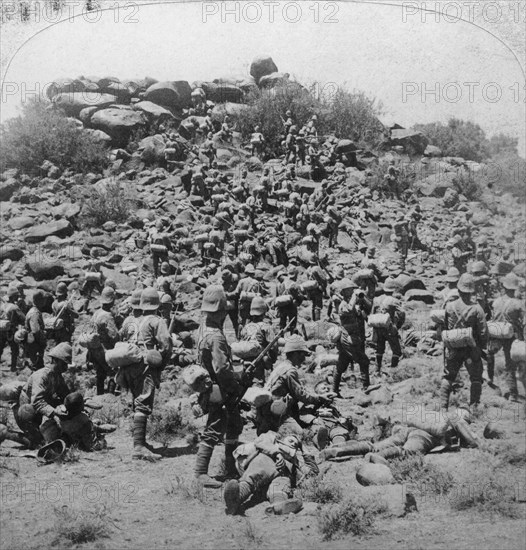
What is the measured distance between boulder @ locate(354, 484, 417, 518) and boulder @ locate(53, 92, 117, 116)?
18.8 meters

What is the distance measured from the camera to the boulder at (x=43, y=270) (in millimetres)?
16812

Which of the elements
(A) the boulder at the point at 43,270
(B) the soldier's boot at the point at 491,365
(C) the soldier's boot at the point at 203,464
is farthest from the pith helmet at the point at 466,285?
(A) the boulder at the point at 43,270

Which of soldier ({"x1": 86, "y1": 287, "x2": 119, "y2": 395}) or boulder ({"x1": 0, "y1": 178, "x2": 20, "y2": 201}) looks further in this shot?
boulder ({"x1": 0, "y1": 178, "x2": 20, "y2": 201})

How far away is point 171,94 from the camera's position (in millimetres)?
26078

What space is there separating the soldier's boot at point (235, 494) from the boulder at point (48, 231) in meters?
14.4

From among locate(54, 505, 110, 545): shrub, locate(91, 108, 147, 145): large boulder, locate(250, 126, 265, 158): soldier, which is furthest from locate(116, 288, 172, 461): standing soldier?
locate(91, 108, 147, 145): large boulder

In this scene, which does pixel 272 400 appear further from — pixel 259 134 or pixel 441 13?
pixel 259 134

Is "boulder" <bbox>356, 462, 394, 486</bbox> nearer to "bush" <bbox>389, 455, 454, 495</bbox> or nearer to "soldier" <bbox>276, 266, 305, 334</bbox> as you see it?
"bush" <bbox>389, 455, 454, 495</bbox>

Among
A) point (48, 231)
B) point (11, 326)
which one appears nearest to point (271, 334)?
point (11, 326)

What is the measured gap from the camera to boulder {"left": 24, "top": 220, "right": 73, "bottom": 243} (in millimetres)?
18844

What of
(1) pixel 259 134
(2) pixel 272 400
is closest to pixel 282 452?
(2) pixel 272 400

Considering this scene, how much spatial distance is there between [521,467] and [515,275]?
3554 millimetres

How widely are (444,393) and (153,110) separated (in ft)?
65.8

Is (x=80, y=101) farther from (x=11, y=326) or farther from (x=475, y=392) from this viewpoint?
(x=475, y=392)
